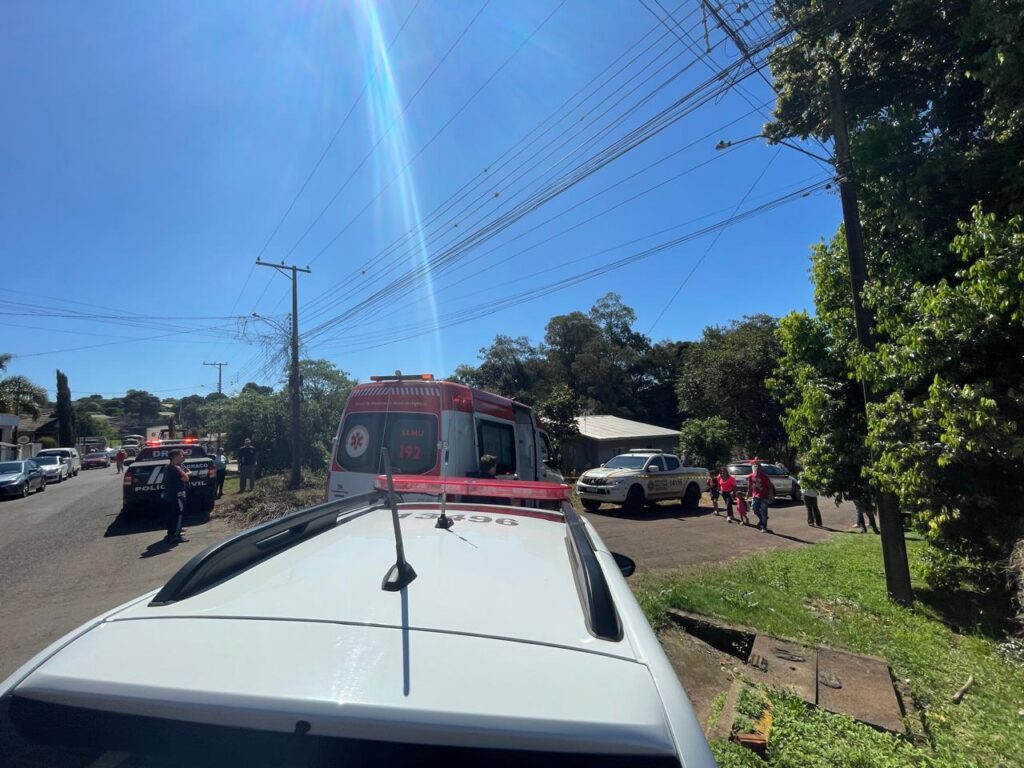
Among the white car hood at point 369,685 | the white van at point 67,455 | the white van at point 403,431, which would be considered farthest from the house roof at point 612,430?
the white car hood at point 369,685

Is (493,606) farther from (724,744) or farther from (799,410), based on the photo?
(799,410)

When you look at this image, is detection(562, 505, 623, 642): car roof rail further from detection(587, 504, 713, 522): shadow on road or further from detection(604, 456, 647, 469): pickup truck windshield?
detection(604, 456, 647, 469): pickup truck windshield

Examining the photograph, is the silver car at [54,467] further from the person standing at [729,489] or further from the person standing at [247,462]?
the person standing at [729,489]

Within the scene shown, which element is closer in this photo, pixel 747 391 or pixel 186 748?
pixel 186 748

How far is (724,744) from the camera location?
11.4 ft

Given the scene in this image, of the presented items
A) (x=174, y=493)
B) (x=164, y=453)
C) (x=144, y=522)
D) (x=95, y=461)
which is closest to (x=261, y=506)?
(x=144, y=522)

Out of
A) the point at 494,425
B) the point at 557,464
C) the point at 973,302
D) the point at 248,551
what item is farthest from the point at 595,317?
the point at 248,551

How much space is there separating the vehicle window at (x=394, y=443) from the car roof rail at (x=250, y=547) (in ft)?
13.6

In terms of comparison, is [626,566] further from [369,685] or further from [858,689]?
[858,689]

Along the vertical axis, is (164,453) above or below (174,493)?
above

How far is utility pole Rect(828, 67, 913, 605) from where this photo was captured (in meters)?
7.02

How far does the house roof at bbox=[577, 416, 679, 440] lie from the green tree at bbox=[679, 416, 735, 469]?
4348mm

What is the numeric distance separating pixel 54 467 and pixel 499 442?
28.8m

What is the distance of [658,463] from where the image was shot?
1755cm
